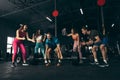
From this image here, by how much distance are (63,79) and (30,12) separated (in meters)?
15.1

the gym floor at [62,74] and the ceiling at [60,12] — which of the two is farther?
the ceiling at [60,12]

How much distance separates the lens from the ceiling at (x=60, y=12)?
1552 cm

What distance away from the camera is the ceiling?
50.9ft

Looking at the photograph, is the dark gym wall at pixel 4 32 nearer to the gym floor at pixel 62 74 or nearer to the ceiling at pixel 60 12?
the ceiling at pixel 60 12

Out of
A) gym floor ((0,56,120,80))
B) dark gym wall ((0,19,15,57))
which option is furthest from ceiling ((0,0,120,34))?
gym floor ((0,56,120,80))

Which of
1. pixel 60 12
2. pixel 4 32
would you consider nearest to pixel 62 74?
pixel 60 12

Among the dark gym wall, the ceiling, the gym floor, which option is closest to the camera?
the gym floor

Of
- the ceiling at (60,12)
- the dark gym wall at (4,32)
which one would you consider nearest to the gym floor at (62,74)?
the ceiling at (60,12)

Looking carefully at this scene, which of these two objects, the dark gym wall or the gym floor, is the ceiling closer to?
the dark gym wall

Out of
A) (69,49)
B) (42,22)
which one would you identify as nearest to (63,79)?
(69,49)

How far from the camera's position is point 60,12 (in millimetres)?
18797

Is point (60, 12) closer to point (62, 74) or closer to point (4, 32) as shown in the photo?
point (4, 32)

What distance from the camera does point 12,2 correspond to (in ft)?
47.8

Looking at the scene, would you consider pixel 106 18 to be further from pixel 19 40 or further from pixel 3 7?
pixel 19 40
